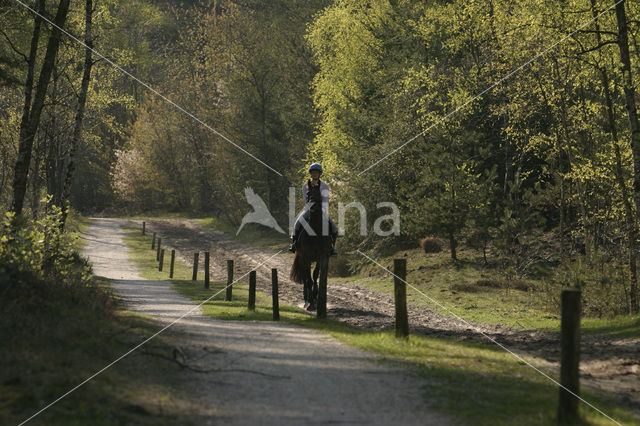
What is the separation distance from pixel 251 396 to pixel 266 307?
397 inches

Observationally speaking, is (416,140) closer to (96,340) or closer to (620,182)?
(620,182)

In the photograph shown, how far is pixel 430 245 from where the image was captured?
28625 mm

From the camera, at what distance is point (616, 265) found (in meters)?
16.6

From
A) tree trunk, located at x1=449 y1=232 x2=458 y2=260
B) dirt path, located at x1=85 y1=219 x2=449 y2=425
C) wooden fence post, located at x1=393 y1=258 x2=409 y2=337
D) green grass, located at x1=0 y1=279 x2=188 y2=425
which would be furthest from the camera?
tree trunk, located at x1=449 y1=232 x2=458 y2=260

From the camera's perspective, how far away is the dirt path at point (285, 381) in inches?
256

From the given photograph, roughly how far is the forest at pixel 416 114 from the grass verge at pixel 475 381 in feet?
22.4

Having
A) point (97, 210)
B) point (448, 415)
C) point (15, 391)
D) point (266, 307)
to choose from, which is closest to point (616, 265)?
point (266, 307)

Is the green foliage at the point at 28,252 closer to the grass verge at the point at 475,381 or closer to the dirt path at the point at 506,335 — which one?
the grass verge at the point at 475,381

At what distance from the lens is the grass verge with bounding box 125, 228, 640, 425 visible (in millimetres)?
6840

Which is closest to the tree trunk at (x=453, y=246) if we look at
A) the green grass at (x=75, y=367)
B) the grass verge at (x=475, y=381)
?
the grass verge at (x=475, y=381)

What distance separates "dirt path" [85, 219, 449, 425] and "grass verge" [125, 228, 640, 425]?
341mm

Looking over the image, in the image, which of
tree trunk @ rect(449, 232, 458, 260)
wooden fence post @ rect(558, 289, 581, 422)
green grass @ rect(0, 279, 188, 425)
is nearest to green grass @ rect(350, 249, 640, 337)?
tree trunk @ rect(449, 232, 458, 260)

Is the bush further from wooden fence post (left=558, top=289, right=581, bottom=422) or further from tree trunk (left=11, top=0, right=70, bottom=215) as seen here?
wooden fence post (left=558, top=289, right=581, bottom=422)

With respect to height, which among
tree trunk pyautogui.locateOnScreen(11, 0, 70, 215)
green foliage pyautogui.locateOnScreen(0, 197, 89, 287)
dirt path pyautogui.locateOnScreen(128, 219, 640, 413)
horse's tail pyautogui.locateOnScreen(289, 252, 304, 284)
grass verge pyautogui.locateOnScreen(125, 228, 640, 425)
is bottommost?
dirt path pyautogui.locateOnScreen(128, 219, 640, 413)
